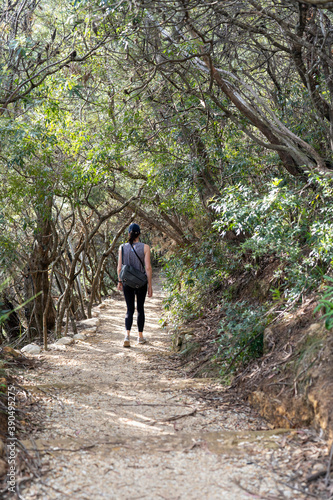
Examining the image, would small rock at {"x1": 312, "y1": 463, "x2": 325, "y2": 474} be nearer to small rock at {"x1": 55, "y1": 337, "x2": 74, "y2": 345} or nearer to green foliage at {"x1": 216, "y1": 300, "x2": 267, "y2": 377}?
green foliage at {"x1": 216, "y1": 300, "x2": 267, "y2": 377}

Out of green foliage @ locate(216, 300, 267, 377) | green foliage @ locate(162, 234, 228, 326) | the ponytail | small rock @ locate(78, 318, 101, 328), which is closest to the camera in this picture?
green foliage @ locate(216, 300, 267, 377)

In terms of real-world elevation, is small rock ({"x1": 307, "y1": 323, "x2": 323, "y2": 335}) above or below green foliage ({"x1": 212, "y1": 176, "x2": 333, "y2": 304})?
below

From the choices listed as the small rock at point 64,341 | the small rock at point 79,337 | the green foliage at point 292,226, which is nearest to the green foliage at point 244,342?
the green foliage at point 292,226

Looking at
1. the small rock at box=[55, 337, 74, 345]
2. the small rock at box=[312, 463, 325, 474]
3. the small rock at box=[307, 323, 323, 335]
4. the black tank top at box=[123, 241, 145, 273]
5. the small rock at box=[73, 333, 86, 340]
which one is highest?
the black tank top at box=[123, 241, 145, 273]

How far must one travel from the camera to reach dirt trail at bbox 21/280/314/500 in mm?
2285

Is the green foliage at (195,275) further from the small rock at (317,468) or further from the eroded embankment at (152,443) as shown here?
the small rock at (317,468)

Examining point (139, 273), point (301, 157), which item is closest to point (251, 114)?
point (301, 157)

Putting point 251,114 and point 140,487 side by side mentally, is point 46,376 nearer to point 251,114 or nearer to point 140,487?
point 140,487

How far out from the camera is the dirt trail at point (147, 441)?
7.50ft

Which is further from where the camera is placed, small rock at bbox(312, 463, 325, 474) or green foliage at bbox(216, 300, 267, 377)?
green foliage at bbox(216, 300, 267, 377)

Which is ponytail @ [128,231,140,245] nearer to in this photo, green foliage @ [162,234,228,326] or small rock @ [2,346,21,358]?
green foliage @ [162,234,228,326]

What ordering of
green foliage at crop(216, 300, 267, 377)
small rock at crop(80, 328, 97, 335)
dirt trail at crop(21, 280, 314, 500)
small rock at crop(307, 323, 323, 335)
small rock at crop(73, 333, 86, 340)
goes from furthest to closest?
small rock at crop(80, 328, 97, 335)
small rock at crop(73, 333, 86, 340)
green foliage at crop(216, 300, 267, 377)
small rock at crop(307, 323, 323, 335)
dirt trail at crop(21, 280, 314, 500)

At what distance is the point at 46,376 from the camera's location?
4.64 metres

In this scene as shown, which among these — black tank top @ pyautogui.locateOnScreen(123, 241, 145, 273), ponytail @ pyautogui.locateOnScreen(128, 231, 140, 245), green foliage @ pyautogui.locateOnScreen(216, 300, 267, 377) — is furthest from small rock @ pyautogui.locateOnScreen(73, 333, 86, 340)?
green foliage @ pyautogui.locateOnScreen(216, 300, 267, 377)
